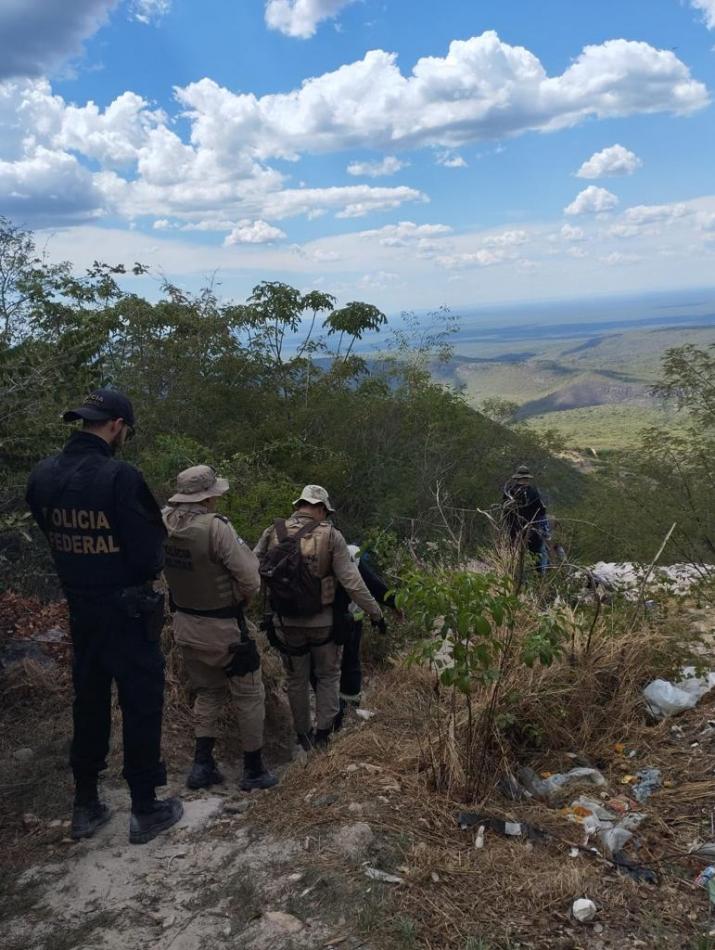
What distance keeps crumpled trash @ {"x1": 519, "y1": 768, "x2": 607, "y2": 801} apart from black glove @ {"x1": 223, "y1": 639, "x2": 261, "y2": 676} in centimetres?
149

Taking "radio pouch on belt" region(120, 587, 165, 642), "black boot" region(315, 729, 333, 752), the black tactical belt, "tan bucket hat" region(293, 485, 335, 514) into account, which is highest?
"tan bucket hat" region(293, 485, 335, 514)

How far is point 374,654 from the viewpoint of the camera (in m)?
6.21

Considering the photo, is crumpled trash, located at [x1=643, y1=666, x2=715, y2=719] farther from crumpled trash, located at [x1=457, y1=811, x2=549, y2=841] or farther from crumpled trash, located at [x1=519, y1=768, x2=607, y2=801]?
crumpled trash, located at [x1=457, y1=811, x2=549, y2=841]

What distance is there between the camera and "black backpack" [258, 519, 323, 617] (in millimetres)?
4090

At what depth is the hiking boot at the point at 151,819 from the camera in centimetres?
318

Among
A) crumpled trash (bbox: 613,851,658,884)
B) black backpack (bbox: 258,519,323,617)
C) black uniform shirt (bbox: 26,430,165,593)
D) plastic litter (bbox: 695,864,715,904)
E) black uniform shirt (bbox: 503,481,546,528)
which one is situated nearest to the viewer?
plastic litter (bbox: 695,864,715,904)

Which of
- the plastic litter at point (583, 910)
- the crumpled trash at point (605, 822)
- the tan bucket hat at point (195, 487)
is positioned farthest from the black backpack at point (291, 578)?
the plastic litter at point (583, 910)

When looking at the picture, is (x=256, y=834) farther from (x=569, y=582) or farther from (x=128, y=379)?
(x=128, y=379)

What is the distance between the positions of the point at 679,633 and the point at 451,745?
2.22 meters

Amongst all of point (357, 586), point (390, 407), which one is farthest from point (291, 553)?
point (390, 407)

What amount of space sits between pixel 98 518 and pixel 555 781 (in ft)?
8.24

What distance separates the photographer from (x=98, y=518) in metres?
3.12

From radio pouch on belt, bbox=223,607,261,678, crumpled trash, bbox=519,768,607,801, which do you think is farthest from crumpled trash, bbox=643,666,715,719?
radio pouch on belt, bbox=223,607,261,678

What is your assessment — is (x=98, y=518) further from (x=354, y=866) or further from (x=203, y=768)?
(x=354, y=866)
